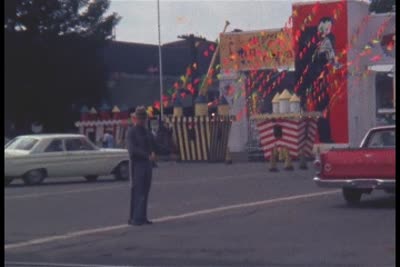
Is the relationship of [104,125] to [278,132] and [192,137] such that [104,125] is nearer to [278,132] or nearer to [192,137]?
[192,137]

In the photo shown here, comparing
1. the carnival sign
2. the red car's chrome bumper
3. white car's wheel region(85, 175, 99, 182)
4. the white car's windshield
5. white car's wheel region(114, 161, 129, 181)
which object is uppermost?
the carnival sign

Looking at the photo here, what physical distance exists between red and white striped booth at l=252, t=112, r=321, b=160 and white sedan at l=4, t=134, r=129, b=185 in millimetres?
11972

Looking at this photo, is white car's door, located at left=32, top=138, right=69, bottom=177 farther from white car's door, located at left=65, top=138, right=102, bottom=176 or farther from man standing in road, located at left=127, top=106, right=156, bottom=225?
man standing in road, located at left=127, top=106, right=156, bottom=225

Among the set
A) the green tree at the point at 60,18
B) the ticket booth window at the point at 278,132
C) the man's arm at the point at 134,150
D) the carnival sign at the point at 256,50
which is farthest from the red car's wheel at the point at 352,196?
the green tree at the point at 60,18

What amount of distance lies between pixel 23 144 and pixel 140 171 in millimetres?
13673

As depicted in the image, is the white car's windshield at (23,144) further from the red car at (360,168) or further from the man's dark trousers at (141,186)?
the man's dark trousers at (141,186)

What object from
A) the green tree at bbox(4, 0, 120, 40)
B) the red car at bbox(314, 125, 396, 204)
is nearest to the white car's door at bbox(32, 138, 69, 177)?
the red car at bbox(314, 125, 396, 204)

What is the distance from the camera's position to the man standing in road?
17141 millimetres

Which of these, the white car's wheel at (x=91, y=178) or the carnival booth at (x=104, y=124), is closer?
the white car's wheel at (x=91, y=178)

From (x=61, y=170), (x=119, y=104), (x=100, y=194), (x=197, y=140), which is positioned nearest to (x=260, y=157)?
(x=197, y=140)

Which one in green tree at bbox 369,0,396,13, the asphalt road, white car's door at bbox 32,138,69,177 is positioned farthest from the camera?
green tree at bbox 369,0,396,13

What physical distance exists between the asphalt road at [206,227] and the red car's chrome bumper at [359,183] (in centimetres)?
40

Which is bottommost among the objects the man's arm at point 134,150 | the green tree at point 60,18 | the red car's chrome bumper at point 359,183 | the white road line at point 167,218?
the white road line at point 167,218

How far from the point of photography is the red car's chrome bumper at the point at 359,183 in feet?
62.8
